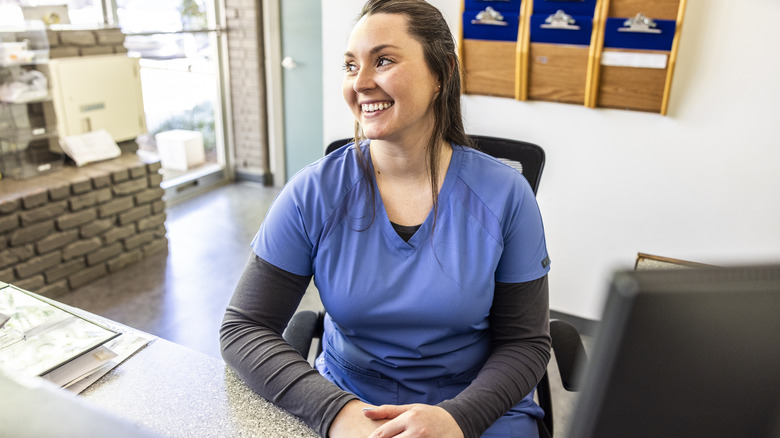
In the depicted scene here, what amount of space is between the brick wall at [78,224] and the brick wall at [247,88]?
1.41m

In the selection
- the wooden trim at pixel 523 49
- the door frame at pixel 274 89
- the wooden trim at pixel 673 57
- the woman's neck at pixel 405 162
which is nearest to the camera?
the woman's neck at pixel 405 162

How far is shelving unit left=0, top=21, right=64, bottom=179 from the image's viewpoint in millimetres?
2855

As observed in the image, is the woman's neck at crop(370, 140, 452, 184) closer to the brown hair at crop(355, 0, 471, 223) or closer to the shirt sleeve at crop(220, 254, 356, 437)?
the brown hair at crop(355, 0, 471, 223)

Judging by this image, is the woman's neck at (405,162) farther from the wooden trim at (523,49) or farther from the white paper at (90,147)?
the white paper at (90,147)

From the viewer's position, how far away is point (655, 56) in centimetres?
221

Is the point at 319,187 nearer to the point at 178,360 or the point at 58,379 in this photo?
the point at 178,360

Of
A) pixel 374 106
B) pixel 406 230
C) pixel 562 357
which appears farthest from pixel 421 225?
pixel 562 357

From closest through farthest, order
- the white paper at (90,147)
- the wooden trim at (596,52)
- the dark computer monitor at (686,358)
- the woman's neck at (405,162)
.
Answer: the dark computer monitor at (686,358)
the woman's neck at (405,162)
the wooden trim at (596,52)
the white paper at (90,147)

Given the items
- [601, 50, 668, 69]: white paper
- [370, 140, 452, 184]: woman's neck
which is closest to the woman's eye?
[370, 140, 452, 184]: woman's neck

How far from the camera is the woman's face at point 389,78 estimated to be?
1.22m

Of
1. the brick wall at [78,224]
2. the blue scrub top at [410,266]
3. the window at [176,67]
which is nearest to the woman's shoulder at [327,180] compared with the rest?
the blue scrub top at [410,266]

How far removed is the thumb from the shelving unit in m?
2.75

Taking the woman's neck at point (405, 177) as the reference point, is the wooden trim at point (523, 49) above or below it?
above

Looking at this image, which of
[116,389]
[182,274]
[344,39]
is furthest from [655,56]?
[182,274]
